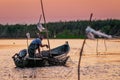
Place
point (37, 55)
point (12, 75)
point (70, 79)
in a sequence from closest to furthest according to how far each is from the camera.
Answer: point (70, 79) → point (12, 75) → point (37, 55)

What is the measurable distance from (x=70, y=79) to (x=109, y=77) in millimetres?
2066

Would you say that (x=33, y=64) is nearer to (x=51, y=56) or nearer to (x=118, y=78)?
(x=51, y=56)

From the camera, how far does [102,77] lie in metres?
22.0

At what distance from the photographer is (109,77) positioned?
21828 millimetres

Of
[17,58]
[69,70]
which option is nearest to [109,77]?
[69,70]

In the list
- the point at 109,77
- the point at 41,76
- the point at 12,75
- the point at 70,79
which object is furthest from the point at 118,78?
the point at 12,75

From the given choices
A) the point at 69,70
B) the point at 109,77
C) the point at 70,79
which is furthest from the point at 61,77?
the point at 69,70

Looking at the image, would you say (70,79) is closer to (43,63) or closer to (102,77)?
(102,77)

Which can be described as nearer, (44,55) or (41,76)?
(41,76)

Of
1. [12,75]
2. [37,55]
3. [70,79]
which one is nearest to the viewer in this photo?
[70,79]

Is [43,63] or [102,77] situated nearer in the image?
[102,77]

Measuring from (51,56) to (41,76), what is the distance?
12.5 feet

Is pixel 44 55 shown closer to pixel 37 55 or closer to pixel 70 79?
pixel 37 55

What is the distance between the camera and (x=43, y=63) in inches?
1005
